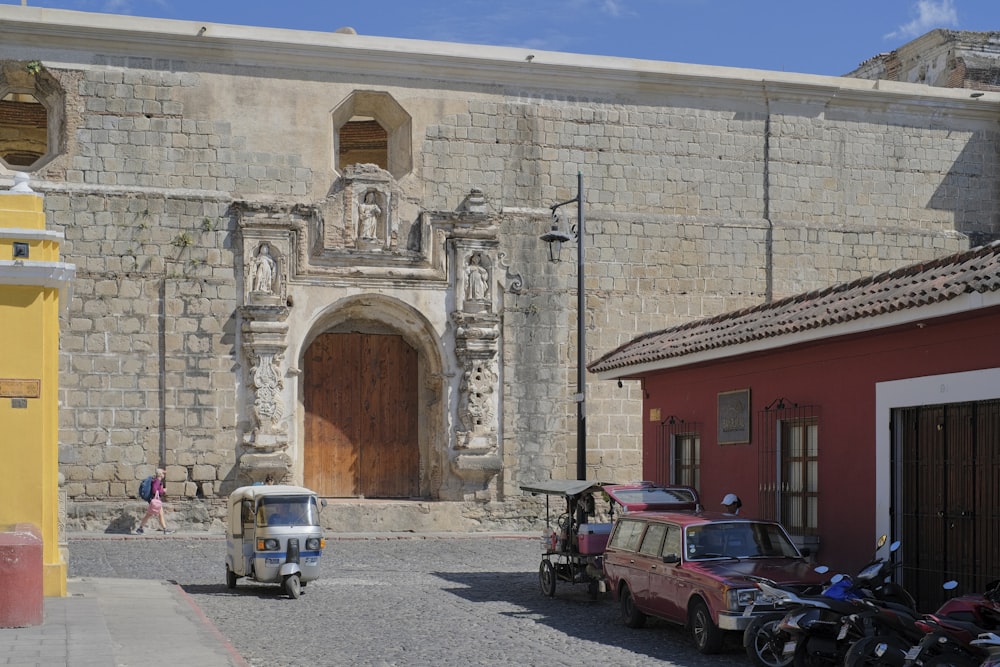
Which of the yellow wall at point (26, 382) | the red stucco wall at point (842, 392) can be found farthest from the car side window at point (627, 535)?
the yellow wall at point (26, 382)

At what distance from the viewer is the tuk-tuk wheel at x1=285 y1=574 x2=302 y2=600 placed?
1524cm

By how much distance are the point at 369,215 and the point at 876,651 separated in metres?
16.3

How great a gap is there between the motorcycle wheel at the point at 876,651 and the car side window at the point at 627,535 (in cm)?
386

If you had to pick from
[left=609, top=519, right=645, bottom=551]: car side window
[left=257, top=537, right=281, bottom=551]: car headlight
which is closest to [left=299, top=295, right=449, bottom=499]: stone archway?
[left=257, top=537, right=281, bottom=551]: car headlight

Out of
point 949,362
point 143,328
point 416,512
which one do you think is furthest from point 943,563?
point 143,328

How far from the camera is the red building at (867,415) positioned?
11.7m

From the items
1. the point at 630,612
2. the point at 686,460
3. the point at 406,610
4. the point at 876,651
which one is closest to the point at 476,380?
the point at 686,460

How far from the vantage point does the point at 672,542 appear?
12.5m

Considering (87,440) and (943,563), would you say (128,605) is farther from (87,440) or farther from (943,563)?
(87,440)

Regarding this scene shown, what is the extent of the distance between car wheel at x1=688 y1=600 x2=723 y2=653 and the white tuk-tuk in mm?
5250

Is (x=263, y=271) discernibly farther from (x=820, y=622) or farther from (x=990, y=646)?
(x=990, y=646)

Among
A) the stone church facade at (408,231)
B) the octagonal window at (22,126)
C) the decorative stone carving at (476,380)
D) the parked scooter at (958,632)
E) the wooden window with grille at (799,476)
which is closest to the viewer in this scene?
the parked scooter at (958,632)

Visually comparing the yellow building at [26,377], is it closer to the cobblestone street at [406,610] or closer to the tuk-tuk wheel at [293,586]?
the cobblestone street at [406,610]

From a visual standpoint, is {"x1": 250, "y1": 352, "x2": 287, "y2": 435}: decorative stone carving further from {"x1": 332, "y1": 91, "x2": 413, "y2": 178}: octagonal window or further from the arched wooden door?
{"x1": 332, "y1": 91, "x2": 413, "y2": 178}: octagonal window
